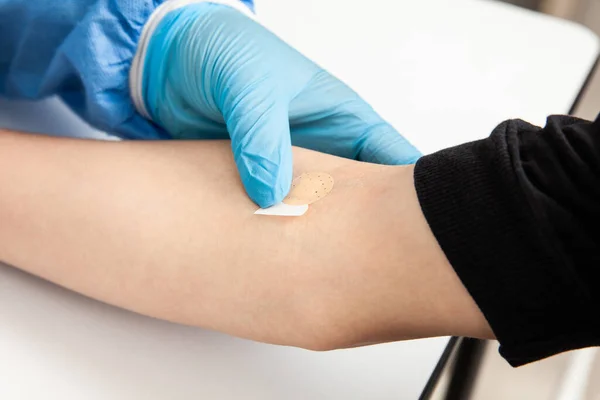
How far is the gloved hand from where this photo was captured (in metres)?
0.72

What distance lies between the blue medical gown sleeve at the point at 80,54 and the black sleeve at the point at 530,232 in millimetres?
472

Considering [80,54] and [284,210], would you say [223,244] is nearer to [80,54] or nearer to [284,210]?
[284,210]

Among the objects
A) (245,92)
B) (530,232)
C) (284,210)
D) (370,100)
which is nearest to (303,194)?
(284,210)

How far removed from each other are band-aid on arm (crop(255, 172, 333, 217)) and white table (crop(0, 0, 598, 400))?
0.15 metres

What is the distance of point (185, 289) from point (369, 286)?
7.4 inches

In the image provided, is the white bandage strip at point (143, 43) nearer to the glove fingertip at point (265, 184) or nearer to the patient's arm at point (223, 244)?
the patient's arm at point (223, 244)

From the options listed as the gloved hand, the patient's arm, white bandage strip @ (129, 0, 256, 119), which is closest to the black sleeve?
the patient's arm

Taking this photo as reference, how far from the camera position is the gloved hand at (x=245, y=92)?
0.72 metres

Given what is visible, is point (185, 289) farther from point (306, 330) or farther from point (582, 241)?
point (582, 241)

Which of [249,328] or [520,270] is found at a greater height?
[520,270]

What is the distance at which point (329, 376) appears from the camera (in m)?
0.63

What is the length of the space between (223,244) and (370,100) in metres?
0.49

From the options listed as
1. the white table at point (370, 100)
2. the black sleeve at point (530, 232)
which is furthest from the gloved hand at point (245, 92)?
the black sleeve at point (530, 232)

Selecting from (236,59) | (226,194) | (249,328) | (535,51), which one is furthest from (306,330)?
(535,51)
